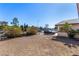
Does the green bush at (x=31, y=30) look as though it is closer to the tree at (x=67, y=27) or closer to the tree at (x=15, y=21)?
the tree at (x=15, y=21)

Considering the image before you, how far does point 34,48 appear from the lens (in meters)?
3.63

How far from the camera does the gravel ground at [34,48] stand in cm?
359

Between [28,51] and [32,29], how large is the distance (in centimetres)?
36

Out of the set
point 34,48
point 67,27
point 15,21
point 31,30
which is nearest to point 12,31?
point 15,21

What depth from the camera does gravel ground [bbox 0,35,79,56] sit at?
3.59 metres

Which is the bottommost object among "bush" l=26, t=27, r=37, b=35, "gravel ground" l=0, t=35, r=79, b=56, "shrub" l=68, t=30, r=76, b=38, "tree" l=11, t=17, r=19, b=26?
"gravel ground" l=0, t=35, r=79, b=56

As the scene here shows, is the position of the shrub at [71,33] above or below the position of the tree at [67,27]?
below

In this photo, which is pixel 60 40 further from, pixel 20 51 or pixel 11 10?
pixel 11 10

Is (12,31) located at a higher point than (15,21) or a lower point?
lower

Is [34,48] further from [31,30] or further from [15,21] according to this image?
[15,21]

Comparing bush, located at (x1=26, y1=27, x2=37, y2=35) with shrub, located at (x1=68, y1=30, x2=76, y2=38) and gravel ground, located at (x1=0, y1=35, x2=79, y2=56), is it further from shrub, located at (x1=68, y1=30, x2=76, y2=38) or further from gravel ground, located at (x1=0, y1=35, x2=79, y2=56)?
shrub, located at (x1=68, y1=30, x2=76, y2=38)

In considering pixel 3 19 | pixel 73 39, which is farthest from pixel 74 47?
pixel 3 19

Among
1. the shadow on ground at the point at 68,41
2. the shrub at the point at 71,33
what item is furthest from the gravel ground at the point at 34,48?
the shrub at the point at 71,33

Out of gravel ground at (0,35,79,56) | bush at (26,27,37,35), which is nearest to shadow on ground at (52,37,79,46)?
gravel ground at (0,35,79,56)
